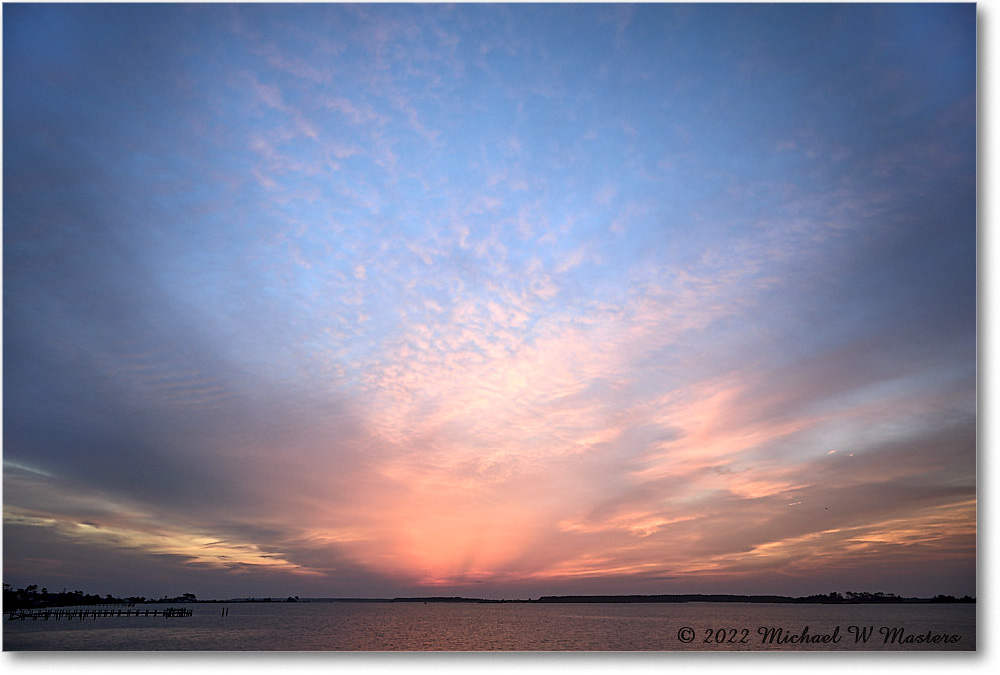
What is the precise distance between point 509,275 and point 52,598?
5523 mm

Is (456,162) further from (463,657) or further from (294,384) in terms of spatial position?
(463,657)

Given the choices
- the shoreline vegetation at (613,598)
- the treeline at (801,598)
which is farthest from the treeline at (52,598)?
the treeline at (801,598)

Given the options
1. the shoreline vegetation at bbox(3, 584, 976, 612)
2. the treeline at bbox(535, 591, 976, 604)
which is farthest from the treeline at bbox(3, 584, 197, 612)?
the treeline at bbox(535, 591, 976, 604)

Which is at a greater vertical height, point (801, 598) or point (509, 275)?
point (509, 275)

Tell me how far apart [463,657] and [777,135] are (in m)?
5.11

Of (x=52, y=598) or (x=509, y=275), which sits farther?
(x=52, y=598)

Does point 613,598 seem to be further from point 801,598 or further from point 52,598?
point 52,598

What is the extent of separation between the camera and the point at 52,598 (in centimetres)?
709

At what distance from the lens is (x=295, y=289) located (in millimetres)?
6891

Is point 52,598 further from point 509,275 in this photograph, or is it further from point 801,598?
point 801,598

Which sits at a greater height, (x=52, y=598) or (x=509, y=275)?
(x=509, y=275)

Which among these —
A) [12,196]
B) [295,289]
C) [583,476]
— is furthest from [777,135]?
[12,196]

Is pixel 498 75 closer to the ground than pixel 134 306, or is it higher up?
higher up

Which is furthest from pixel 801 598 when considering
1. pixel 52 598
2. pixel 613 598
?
pixel 52 598
